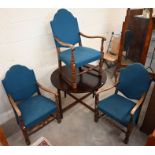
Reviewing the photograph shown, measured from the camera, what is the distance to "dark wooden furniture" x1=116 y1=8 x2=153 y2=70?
8.72 feet

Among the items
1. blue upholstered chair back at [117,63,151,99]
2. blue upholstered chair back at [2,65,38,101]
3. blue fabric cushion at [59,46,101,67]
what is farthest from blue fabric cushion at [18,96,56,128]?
blue upholstered chair back at [117,63,151,99]

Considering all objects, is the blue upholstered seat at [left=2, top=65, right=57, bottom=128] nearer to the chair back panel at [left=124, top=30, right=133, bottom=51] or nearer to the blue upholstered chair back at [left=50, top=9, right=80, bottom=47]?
the blue upholstered chair back at [left=50, top=9, right=80, bottom=47]

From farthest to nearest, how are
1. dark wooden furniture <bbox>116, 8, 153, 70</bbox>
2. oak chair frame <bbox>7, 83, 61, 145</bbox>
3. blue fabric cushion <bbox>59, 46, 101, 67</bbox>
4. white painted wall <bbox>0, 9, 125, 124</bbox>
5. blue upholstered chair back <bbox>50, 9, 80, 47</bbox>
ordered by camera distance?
1. dark wooden furniture <bbox>116, 8, 153, 70</bbox>
2. blue upholstered chair back <bbox>50, 9, 80, 47</bbox>
3. blue fabric cushion <bbox>59, 46, 101, 67</bbox>
4. white painted wall <bbox>0, 9, 125, 124</bbox>
5. oak chair frame <bbox>7, 83, 61, 145</bbox>

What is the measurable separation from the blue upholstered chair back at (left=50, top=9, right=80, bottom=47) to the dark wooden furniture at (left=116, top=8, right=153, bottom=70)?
1018mm

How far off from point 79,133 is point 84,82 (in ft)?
2.37

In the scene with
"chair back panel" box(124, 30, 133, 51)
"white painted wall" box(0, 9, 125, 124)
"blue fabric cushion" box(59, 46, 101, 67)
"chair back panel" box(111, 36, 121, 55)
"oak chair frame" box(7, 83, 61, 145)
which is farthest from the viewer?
"chair back panel" box(111, 36, 121, 55)

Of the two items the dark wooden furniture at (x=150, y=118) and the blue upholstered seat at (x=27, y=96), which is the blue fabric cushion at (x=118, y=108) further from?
the blue upholstered seat at (x=27, y=96)

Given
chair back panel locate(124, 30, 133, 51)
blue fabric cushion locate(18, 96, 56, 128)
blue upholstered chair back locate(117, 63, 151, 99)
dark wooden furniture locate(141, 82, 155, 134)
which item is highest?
chair back panel locate(124, 30, 133, 51)

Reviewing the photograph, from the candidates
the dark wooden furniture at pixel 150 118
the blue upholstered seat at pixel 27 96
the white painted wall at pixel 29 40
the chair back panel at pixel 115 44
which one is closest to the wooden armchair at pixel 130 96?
the dark wooden furniture at pixel 150 118

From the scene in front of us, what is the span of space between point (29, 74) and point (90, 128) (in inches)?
45.5

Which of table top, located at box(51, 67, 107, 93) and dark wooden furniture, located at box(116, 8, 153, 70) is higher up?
dark wooden furniture, located at box(116, 8, 153, 70)

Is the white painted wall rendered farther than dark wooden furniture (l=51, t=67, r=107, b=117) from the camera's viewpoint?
No

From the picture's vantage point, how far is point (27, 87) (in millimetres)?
2117

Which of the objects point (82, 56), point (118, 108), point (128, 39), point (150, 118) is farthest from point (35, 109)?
point (128, 39)
